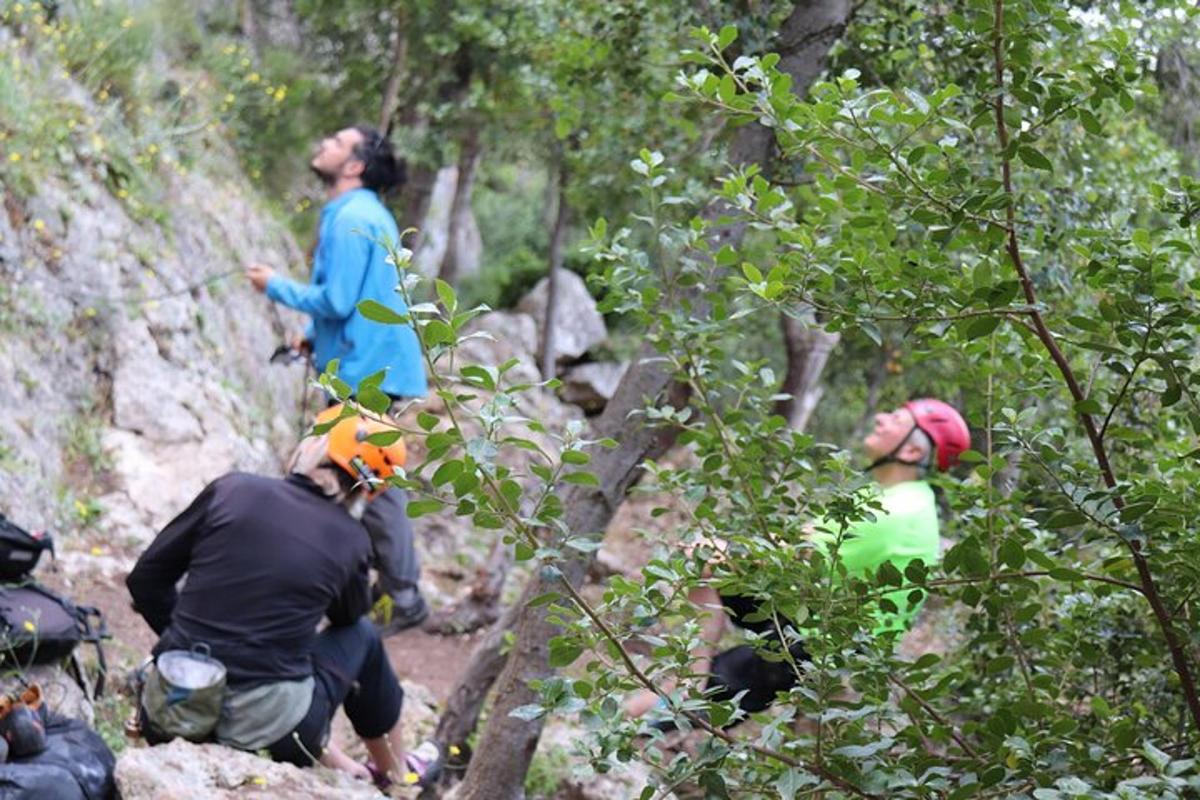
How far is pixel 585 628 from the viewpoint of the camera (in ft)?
8.05

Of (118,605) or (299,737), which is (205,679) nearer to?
(299,737)

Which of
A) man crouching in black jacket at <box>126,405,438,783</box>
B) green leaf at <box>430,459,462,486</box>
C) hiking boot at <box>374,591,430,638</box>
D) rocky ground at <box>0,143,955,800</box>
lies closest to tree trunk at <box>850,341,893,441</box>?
rocky ground at <box>0,143,955,800</box>

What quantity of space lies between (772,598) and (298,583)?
226cm

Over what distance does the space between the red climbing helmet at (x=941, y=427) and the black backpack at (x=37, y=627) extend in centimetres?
287

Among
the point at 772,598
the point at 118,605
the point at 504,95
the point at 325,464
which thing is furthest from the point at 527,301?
the point at 772,598

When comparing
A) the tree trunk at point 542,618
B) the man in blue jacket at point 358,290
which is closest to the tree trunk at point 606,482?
the tree trunk at point 542,618

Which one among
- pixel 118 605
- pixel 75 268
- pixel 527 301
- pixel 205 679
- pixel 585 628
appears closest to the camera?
pixel 585 628

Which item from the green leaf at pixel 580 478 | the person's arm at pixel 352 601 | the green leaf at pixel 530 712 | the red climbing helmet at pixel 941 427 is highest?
the red climbing helmet at pixel 941 427

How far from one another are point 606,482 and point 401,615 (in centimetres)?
299

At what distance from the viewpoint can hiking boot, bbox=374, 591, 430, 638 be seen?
692 cm

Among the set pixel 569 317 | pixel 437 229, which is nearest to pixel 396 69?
pixel 437 229

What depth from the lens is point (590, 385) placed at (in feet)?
57.8

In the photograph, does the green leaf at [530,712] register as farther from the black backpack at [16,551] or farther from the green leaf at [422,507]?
the black backpack at [16,551]

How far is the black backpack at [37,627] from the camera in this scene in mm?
4289
